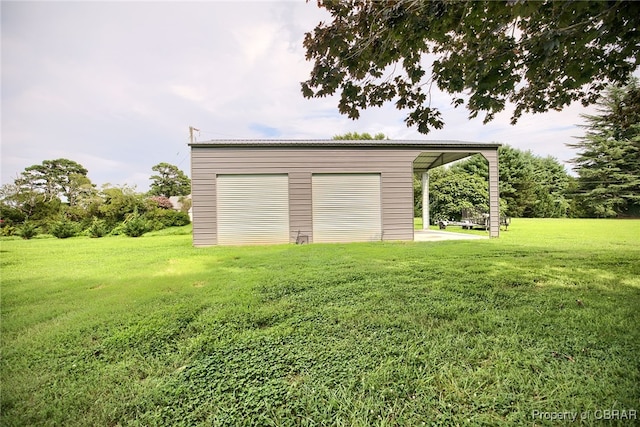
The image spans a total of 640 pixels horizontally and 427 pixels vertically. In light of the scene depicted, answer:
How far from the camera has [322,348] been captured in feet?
6.97

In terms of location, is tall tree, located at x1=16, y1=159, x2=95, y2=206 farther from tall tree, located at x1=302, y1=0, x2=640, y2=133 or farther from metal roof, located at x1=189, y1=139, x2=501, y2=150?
tall tree, located at x1=302, y1=0, x2=640, y2=133

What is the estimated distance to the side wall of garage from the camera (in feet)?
26.9

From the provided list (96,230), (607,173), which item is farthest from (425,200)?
(607,173)

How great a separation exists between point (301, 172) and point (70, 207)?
41.2 feet

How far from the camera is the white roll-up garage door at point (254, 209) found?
27.4 ft

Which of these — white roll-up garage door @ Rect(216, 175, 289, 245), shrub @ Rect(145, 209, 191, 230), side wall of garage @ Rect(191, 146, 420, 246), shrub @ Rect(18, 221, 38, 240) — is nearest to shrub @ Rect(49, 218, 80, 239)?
shrub @ Rect(18, 221, 38, 240)

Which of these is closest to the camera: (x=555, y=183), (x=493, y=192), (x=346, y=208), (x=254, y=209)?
(x=254, y=209)

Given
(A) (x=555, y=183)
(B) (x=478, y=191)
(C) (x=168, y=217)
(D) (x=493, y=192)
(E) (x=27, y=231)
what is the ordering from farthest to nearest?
(A) (x=555, y=183), (C) (x=168, y=217), (B) (x=478, y=191), (E) (x=27, y=231), (D) (x=493, y=192)

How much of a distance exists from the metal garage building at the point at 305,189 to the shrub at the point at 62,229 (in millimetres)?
7268

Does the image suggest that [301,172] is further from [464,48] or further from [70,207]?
[70,207]

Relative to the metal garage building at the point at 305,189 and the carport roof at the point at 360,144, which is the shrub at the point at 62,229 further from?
the carport roof at the point at 360,144

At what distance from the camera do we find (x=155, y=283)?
4047 millimetres

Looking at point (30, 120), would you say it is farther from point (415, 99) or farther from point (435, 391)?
point (435, 391)

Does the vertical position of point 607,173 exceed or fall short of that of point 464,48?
it exceeds it
